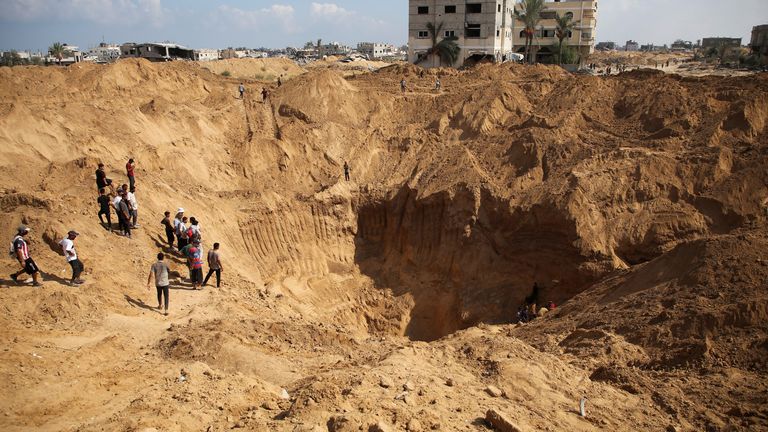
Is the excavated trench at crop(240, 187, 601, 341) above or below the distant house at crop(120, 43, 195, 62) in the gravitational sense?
below

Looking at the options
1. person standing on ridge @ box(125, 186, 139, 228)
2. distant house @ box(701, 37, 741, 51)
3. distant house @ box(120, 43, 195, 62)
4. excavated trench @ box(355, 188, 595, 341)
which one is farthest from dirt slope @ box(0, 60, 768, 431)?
distant house @ box(701, 37, 741, 51)

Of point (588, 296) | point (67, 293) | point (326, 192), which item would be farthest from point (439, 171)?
point (67, 293)

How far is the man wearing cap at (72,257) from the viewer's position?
33.9 feet

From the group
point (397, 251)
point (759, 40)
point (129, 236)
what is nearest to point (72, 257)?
point (129, 236)

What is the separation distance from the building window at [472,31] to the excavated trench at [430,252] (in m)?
27.9

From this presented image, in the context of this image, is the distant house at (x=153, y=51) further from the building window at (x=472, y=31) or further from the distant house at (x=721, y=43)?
the distant house at (x=721, y=43)

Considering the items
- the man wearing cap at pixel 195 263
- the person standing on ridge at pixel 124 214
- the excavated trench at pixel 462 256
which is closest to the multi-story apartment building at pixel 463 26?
the excavated trench at pixel 462 256

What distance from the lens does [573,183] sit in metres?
17.0

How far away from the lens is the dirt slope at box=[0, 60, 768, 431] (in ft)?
25.7

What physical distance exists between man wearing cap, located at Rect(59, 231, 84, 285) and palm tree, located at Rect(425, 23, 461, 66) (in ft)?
118

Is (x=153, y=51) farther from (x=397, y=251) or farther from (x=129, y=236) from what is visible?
(x=129, y=236)

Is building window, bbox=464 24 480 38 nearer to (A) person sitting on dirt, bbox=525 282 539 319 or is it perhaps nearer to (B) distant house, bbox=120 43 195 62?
(B) distant house, bbox=120 43 195 62

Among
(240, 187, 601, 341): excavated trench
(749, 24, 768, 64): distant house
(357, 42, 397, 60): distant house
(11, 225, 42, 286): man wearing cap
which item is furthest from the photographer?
(357, 42, 397, 60): distant house

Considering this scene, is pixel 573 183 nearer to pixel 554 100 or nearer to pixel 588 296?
pixel 588 296
